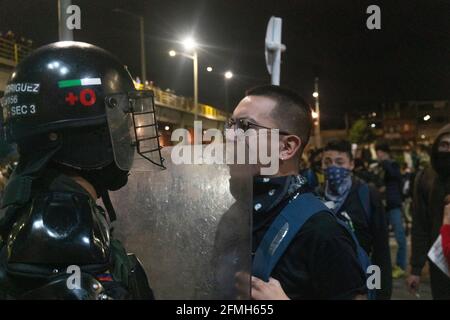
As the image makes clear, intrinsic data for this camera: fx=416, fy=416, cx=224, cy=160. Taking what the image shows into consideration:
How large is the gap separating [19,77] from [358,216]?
302 centimetres

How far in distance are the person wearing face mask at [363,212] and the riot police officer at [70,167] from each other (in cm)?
236

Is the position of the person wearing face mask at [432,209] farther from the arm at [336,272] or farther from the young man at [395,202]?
the young man at [395,202]

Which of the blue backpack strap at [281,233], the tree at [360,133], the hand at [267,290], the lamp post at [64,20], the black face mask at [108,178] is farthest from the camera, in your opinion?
the tree at [360,133]

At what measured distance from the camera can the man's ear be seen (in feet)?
6.11

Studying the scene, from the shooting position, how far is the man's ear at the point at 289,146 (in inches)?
73.3

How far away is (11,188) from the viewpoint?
4.55 ft

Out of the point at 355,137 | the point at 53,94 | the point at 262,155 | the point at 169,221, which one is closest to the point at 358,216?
the point at 262,155

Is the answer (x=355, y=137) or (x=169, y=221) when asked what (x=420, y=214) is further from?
(x=355, y=137)

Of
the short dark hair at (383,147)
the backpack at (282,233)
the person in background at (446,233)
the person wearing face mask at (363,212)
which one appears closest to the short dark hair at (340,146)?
the person wearing face mask at (363,212)

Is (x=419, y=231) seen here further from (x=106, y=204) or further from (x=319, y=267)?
(x=106, y=204)

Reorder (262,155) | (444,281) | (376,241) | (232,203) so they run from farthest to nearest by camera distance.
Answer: (376,241)
(444,281)
(262,155)
(232,203)

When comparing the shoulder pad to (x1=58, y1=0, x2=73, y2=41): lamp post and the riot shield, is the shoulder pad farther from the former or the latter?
(x1=58, y1=0, x2=73, y2=41): lamp post

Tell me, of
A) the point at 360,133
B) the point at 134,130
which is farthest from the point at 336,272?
the point at 360,133

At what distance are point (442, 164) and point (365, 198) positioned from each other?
0.73 m
